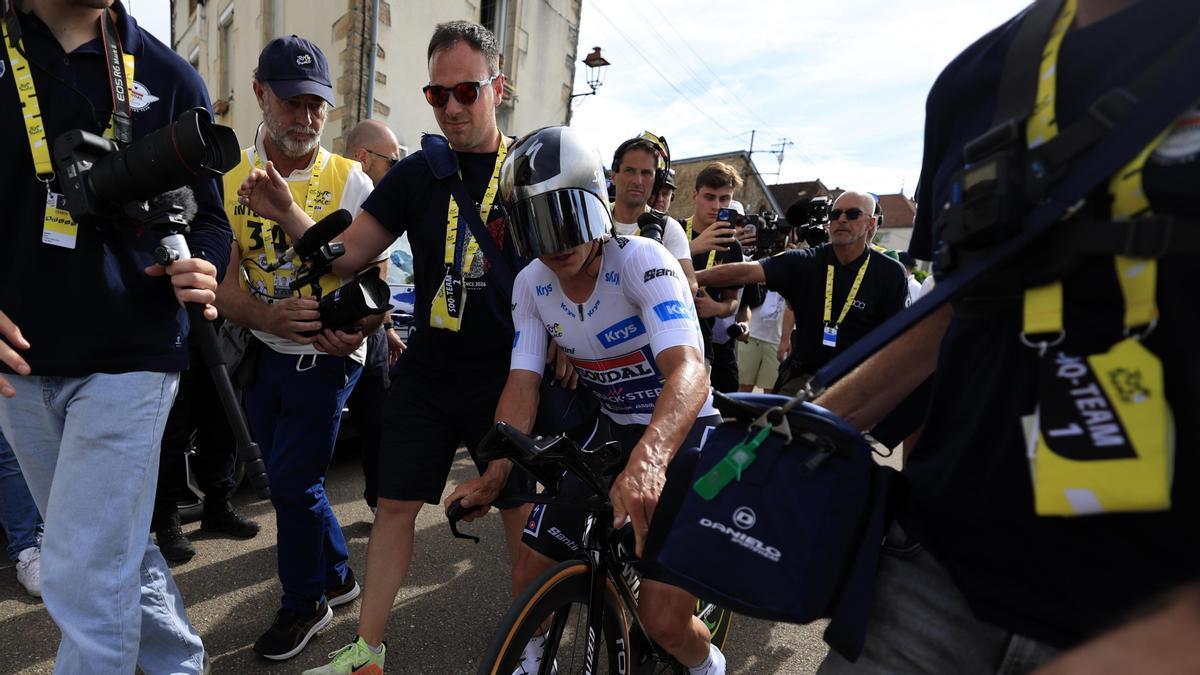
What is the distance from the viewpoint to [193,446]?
12.6 ft

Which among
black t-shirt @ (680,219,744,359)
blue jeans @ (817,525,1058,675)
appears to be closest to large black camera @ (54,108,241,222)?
blue jeans @ (817,525,1058,675)

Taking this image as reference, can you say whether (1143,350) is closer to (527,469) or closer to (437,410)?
(527,469)

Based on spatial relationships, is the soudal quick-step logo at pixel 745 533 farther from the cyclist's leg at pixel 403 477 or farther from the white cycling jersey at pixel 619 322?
the cyclist's leg at pixel 403 477

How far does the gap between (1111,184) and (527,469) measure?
1346 mm

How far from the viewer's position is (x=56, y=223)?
1.66m

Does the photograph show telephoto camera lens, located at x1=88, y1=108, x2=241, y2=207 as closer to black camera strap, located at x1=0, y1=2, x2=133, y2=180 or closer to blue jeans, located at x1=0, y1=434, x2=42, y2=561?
black camera strap, located at x1=0, y1=2, x2=133, y2=180

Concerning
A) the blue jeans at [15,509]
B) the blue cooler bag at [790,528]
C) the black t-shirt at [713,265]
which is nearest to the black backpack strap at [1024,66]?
the blue cooler bag at [790,528]

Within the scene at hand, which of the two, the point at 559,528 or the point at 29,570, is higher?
the point at 559,528

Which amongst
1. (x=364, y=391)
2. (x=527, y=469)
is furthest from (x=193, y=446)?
(x=527, y=469)

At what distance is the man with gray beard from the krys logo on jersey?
99cm

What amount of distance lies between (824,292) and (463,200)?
256 cm

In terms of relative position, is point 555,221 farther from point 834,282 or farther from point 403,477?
point 834,282

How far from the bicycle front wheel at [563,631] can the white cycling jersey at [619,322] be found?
61 cm

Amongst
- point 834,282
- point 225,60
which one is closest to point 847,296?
point 834,282
